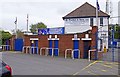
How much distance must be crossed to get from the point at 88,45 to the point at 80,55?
124 cm

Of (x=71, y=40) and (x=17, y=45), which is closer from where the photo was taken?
(x=71, y=40)

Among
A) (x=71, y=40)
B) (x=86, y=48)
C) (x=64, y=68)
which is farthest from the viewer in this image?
(x=71, y=40)

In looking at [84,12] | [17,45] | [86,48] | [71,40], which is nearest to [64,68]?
[86,48]

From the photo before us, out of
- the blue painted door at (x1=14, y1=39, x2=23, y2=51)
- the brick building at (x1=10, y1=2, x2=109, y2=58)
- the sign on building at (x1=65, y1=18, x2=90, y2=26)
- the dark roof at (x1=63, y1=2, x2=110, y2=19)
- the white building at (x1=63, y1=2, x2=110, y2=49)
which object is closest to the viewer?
the brick building at (x1=10, y1=2, x2=109, y2=58)

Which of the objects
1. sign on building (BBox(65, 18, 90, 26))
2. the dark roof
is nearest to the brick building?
the dark roof

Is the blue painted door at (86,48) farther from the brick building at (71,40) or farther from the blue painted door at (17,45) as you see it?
the blue painted door at (17,45)

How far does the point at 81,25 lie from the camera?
5288cm

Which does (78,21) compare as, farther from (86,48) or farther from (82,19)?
(86,48)

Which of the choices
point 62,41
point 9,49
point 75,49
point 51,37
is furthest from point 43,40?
point 9,49

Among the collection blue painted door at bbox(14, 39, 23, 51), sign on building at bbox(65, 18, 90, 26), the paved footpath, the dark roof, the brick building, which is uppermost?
the dark roof

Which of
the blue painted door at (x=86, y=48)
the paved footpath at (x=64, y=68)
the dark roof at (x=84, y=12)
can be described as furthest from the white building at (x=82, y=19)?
the paved footpath at (x=64, y=68)

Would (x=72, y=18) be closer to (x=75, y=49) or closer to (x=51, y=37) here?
(x=51, y=37)

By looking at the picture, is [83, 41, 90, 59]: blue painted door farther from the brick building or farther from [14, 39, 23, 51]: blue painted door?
[14, 39, 23, 51]: blue painted door

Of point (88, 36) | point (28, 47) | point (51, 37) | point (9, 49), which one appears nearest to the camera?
point (88, 36)
